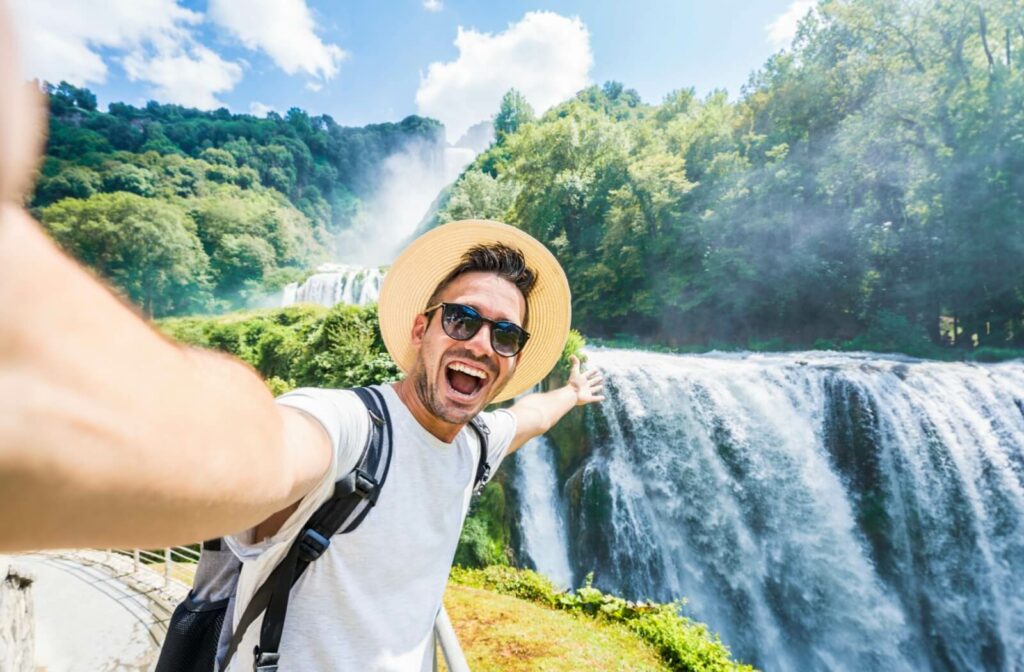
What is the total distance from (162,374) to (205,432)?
0.07 m

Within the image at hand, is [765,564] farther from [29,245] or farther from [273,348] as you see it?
[273,348]

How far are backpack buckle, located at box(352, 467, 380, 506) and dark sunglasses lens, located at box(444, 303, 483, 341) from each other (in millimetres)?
527

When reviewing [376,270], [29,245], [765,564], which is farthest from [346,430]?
[376,270]

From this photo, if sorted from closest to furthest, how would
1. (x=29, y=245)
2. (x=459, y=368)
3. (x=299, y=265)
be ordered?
(x=29, y=245), (x=459, y=368), (x=299, y=265)

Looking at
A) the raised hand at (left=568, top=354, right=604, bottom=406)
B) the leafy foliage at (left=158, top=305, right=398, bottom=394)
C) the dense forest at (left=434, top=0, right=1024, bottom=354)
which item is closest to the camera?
the raised hand at (left=568, top=354, right=604, bottom=406)

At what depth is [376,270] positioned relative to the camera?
2641 centimetres

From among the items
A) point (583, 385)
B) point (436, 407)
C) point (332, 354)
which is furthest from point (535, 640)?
point (332, 354)

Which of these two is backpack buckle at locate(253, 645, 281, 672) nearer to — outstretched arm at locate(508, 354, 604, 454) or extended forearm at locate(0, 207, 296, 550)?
extended forearm at locate(0, 207, 296, 550)

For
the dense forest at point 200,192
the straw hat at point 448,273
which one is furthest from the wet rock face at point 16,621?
the dense forest at point 200,192

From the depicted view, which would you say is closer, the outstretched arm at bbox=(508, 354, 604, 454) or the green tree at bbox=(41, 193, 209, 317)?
the outstretched arm at bbox=(508, 354, 604, 454)

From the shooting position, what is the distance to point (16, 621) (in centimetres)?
278

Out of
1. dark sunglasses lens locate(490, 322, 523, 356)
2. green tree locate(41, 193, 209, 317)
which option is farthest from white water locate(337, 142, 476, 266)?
dark sunglasses lens locate(490, 322, 523, 356)

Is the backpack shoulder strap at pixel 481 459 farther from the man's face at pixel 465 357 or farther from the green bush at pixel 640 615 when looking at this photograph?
the green bush at pixel 640 615

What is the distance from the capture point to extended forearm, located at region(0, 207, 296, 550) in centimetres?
27
